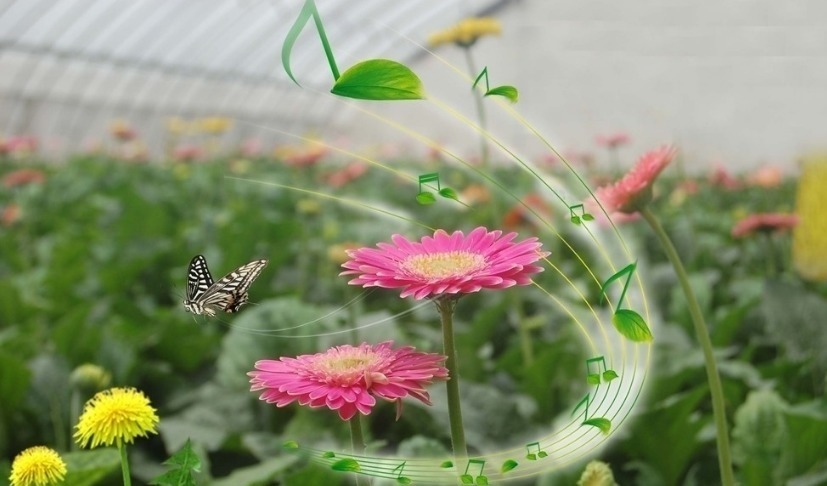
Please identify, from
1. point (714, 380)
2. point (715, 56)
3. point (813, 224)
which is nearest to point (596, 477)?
point (714, 380)

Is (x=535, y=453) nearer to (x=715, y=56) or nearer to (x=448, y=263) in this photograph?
(x=448, y=263)

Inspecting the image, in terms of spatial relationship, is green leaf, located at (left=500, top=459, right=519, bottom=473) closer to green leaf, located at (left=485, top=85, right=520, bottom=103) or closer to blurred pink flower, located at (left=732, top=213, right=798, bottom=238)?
green leaf, located at (left=485, top=85, right=520, bottom=103)

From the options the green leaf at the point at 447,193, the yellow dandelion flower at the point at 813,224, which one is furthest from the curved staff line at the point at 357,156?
the yellow dandelion flower at the point at 813,224

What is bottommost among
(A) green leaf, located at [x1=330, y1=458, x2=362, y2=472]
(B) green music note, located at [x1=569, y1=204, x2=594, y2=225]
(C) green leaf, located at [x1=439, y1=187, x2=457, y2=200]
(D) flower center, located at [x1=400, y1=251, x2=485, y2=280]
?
(A) green leaf, located at [x1=330, y1=458, x2=362, y2=472]

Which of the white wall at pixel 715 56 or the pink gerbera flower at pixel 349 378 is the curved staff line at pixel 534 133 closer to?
the pink gerbera flower at pixel 349 378

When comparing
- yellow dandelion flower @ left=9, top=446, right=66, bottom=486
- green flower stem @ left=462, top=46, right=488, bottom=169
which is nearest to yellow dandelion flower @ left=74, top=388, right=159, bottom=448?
yellow dandelion flower @ left=9, top=446, right=66, bottom=486

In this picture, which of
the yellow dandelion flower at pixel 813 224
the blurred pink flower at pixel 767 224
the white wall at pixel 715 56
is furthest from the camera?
the white wall at pixel 715 56
